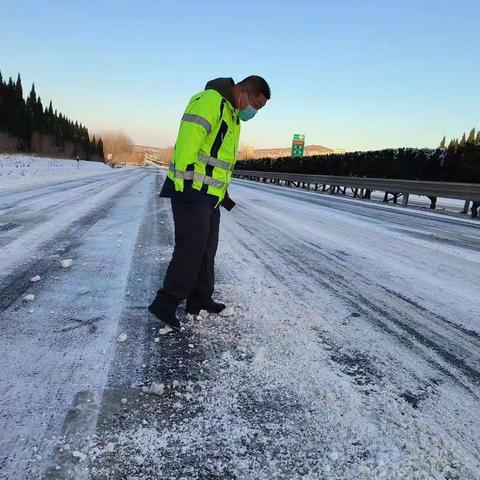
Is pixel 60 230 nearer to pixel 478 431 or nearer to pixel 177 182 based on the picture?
pixel 177 182

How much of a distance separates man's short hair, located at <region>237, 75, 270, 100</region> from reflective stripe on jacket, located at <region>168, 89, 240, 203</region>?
0.55 feet

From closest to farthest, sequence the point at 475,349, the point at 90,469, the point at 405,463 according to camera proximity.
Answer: the point at 90,469 < the point at 405,463 < the point at 475,349

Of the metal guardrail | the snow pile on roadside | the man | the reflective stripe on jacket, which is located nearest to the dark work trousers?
the man

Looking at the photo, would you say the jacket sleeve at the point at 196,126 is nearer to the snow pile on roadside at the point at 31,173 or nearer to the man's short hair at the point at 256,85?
the man's short hair at the point at 256,85

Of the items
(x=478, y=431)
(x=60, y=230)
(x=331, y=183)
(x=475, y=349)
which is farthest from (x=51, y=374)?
(x=331, y=183)

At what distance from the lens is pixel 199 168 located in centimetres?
263

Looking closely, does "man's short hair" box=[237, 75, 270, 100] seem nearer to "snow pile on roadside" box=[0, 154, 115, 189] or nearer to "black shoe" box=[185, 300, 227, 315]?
"black shoe" box=[185, 300, 227, 315]

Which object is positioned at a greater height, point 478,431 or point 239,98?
point 239,98

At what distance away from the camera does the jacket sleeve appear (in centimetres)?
252

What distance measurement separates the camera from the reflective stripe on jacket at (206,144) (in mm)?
2529

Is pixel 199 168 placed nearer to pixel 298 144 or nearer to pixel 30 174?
pixel 30 174

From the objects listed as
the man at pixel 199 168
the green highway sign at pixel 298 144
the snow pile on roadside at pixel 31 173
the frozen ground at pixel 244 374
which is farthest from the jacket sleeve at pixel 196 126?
the green highway sign at pixel 298 144

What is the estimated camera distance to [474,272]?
14.4 feet

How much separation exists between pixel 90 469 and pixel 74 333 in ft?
3.68
